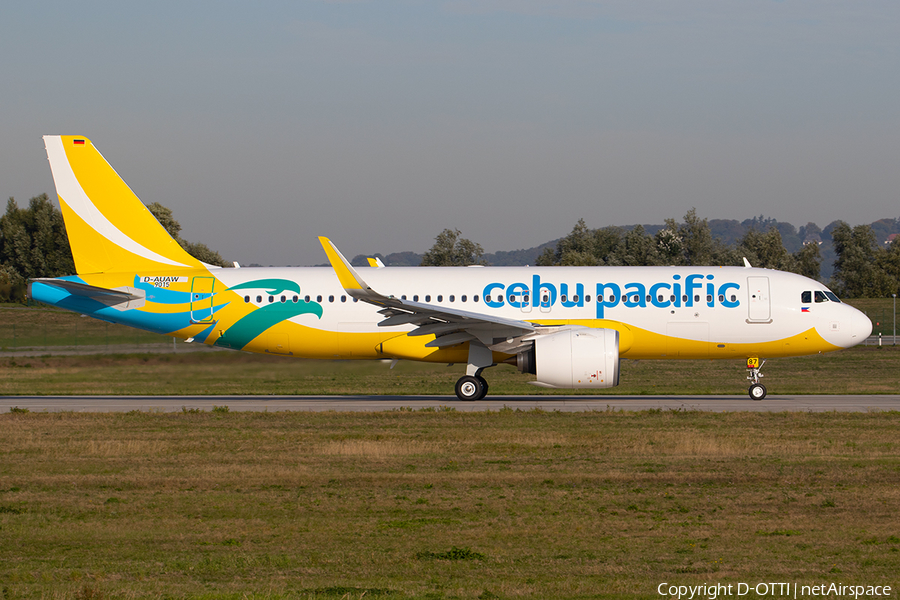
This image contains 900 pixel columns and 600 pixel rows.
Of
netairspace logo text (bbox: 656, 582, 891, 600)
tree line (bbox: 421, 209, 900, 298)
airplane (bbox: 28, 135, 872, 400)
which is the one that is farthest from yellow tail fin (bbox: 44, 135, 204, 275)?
tree line (bbox: 421, 209, 900, 298)

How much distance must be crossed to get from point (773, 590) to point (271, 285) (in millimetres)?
21020

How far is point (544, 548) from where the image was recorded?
998 cm

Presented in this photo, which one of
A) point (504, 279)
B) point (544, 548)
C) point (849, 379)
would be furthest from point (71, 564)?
point (849, 379)

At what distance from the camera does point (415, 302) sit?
87.3ft

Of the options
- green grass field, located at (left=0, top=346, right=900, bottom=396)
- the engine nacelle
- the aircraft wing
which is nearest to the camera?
the engine nacelle

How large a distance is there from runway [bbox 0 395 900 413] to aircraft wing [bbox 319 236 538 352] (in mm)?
1786

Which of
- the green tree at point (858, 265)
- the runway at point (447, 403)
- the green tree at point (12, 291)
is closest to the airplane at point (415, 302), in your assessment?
the runway at point (447, 403)

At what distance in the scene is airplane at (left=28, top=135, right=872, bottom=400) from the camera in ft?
86.8

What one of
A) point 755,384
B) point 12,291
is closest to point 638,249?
point 755,384

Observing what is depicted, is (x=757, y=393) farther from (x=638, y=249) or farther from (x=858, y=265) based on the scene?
(x=858, y=265)

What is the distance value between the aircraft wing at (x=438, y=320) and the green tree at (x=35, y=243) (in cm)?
6985

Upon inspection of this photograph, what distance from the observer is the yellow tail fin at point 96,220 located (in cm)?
2745

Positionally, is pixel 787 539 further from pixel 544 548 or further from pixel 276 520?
pixel 276 520

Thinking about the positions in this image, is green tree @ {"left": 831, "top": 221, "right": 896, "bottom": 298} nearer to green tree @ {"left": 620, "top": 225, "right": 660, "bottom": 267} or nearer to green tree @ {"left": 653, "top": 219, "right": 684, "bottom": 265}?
green tree @ {"left": 653, "top": 219, "right": 684, "bottom": 265}
